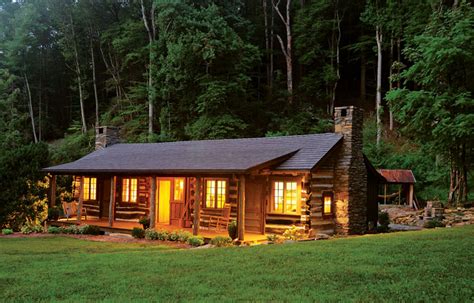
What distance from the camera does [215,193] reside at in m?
18.3

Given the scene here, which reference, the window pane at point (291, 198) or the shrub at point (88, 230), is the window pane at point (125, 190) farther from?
the window pane at point (291, 198)

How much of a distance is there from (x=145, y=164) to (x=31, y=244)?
212 inches

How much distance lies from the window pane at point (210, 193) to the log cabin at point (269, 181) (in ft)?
0.13

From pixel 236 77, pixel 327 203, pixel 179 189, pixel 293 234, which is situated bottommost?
pixel 293 234

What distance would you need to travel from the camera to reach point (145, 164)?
18469 millimetres

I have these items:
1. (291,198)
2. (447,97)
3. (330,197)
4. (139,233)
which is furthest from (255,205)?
(447,97)

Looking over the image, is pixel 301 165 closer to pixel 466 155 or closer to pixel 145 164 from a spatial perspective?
pixel 145 164

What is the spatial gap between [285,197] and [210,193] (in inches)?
129

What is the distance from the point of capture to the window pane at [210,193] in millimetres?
18328

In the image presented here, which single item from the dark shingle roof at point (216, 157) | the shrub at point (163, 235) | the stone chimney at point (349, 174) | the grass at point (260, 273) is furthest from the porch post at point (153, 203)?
the stone chimney at point (349, 174)

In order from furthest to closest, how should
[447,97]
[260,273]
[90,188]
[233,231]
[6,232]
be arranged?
[90,188]
[447,97]
[6,232]
[233,231]
[260,273]

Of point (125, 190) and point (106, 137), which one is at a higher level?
point (106, 137)

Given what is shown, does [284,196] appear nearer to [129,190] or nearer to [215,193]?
[215,193]

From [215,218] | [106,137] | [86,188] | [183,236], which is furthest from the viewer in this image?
[106,137]
